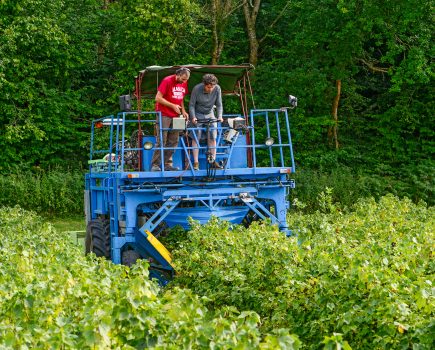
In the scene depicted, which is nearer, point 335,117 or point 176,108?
point 176,108

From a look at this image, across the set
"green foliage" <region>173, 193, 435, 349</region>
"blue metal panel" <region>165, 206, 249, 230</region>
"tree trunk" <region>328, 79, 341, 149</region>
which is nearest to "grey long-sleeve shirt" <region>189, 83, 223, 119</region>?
"blue metal panel" <region>165, 206, 249, 230</region>

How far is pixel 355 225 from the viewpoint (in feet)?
47.4

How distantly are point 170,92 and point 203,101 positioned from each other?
0.52m

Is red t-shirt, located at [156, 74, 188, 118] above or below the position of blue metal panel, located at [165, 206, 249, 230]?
above

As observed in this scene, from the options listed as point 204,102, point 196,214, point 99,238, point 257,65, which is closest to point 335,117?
point 257,65

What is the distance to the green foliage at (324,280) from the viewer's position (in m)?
7.62

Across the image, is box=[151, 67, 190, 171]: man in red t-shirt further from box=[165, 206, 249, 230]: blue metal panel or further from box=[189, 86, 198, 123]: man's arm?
box=[165, 206, 249, 230]: blue metal panel

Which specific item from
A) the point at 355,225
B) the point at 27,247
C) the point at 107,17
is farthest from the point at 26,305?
the point at 107,17

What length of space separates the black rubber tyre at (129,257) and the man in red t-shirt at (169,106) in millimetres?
1365

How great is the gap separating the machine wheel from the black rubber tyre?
91 centimetres

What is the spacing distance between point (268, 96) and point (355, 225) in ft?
58.2

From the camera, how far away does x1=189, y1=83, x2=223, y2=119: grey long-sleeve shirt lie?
14380 mm

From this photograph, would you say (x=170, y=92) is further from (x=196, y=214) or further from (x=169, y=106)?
(x=196, y=214)

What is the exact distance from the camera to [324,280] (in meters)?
8.81
